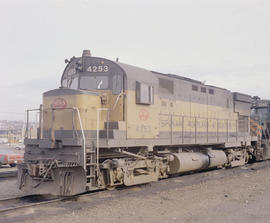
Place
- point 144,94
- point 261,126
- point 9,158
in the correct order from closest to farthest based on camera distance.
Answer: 1. point 144,94
2. point 9,158
3. point 261,126

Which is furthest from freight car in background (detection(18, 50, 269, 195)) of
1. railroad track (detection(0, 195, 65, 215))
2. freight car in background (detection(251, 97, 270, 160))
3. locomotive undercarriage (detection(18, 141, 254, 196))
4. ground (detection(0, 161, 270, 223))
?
freight car in background (detection(251, 97, 270, 160))

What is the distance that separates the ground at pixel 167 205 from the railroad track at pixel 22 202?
9.7 inches

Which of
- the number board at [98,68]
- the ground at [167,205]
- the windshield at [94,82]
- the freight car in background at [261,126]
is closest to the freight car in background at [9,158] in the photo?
the ground at [167,205]

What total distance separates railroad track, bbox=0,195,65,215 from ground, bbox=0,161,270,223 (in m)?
0.25

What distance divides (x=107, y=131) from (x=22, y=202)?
2.71m

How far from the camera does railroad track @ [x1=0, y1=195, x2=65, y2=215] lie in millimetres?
6604

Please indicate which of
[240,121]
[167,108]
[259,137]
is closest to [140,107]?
[167,108]

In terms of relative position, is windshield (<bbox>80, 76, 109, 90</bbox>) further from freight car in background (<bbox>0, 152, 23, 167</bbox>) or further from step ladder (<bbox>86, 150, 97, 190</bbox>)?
freight car in background (<bbox>0, 152, 23, 167</bbox>)

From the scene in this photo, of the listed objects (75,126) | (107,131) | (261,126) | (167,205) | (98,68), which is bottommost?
(167,205)

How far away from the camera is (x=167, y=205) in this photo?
6812 mm

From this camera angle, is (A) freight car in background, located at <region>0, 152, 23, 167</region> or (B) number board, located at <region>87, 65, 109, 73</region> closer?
(B) number board, located at <region>87, 65, 109, 73</region>

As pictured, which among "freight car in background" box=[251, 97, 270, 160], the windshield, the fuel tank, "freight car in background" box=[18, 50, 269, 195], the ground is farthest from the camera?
"freight car in background" box=[251, 97, 270, 160]

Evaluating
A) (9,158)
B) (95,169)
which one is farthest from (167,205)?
(9,158)

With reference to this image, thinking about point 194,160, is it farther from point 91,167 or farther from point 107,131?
point 91,167
